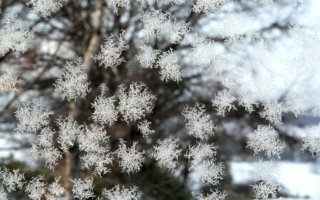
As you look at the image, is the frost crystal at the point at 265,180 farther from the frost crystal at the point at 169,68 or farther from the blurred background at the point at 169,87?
the frost crystal at the point at 169,68

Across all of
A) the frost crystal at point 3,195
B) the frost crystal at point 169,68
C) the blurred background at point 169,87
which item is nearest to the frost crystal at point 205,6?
the blurred background at point 169,87

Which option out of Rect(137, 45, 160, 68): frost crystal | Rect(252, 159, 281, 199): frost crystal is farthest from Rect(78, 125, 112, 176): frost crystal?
Rect(252, 159, 281, 199): frost crystal

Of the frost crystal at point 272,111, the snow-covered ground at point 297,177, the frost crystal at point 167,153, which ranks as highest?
the frost crystal at point 272,111

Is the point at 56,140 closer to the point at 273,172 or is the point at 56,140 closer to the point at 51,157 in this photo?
the point at 51,157

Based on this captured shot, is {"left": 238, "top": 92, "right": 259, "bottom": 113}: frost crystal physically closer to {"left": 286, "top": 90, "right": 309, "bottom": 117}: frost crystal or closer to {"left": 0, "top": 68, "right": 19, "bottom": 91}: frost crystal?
{"left": 286, "top": 90, "right": 309, "bottom": 117}: frost crystal

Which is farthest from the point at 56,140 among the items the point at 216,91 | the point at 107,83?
the point at 216,91

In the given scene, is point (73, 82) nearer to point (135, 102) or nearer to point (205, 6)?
point (135, 102)
